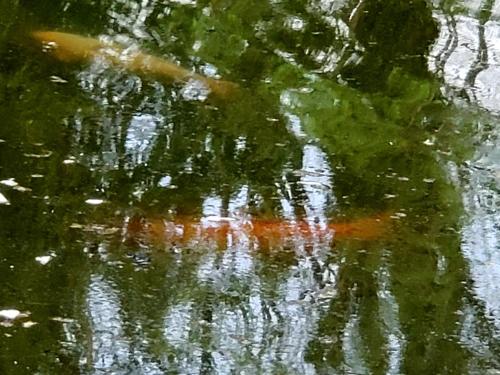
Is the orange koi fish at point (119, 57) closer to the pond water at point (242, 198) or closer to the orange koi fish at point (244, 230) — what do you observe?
the pond water at point (242, 198)

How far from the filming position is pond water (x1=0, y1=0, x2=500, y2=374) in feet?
12.1

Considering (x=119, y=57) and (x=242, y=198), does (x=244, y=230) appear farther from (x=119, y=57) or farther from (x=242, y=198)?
(x=119, y=57)

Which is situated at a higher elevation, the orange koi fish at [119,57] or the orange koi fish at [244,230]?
the orange koi fish at [119,57]

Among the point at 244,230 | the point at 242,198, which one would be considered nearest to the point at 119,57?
the point at 242,198

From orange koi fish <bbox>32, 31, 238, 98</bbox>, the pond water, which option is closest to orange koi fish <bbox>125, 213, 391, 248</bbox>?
the pond water

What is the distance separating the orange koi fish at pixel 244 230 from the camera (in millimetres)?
A: 4258

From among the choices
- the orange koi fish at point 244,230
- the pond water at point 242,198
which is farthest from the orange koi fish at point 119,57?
the orange koi fish at point 244,230

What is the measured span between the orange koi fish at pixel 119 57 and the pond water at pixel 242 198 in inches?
0.7

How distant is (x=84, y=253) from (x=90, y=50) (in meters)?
2.42

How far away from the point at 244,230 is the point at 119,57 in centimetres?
222

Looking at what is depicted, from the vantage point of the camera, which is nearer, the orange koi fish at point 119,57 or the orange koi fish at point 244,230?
the orange koi fish at point 244,230

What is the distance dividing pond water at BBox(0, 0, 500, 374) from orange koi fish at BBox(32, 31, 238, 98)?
2 centimetres

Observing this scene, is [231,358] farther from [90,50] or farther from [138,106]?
[90,50]

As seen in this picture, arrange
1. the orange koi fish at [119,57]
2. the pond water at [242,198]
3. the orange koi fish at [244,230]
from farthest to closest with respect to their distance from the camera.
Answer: the orange koi fish at [119,57] < the orange koi fish at [244,230] < the pond water at [242,198]
